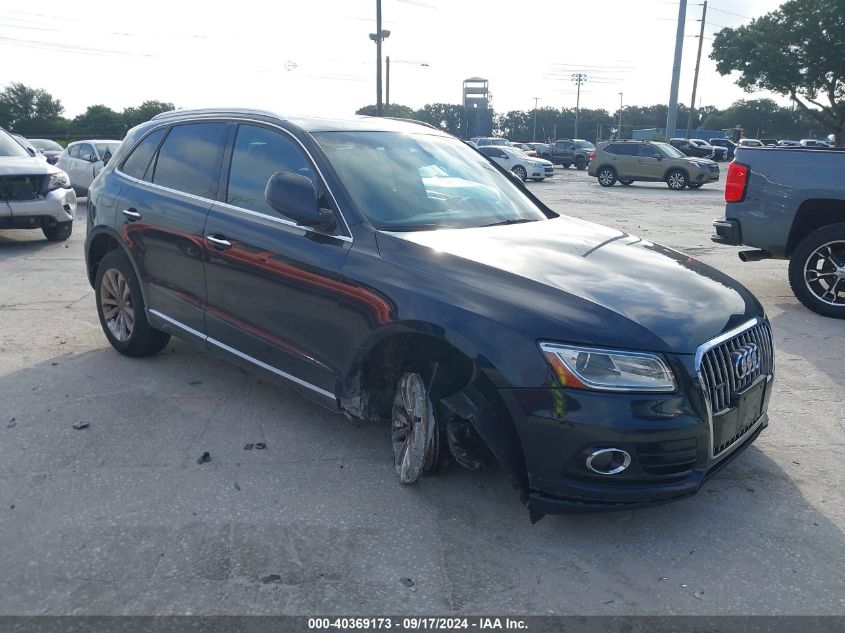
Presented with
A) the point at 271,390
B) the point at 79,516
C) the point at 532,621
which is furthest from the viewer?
the point at 271,390

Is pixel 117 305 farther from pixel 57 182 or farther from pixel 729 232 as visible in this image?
pixel 57 182

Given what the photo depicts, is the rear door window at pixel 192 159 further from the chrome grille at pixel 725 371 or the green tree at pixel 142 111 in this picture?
the green tree at pixel 142 111

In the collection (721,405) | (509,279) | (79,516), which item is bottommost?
(79,516)

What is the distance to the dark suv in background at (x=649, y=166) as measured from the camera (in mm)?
27219

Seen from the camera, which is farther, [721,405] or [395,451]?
[395,451]

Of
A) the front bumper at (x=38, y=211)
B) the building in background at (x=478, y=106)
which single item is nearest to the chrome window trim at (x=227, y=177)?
the front bumper at (x=38, y=211)

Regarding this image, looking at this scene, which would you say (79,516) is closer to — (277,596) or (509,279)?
(277,596)

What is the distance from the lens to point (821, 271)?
7.12 meters

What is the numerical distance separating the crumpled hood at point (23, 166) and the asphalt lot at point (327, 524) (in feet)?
20.8

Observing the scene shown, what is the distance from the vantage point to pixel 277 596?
2824 millimetres

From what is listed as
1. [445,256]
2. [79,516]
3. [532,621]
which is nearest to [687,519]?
[532,621]

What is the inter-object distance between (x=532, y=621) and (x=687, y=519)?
108 centimetres

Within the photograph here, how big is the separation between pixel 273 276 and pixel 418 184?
3.07 ft

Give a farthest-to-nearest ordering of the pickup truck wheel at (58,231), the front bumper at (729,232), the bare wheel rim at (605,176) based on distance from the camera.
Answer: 1. the bare wheel rim at (605,176)
2. the pickup truck wheel at (58,231)
3. the front bumper at (729,232)
